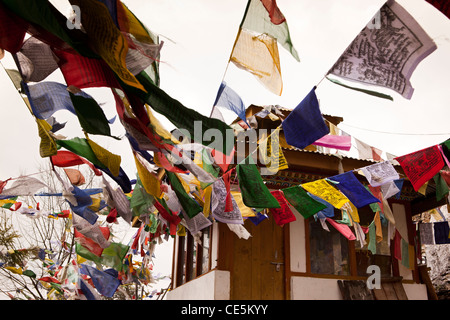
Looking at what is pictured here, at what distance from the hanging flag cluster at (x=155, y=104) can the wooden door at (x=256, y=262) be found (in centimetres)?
200

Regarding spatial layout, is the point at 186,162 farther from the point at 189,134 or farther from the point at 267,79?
the point at 267,79

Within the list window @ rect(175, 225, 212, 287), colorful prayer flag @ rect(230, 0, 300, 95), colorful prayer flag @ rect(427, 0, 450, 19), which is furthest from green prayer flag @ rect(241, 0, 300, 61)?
window @ rect(175, 225, 212, 287)

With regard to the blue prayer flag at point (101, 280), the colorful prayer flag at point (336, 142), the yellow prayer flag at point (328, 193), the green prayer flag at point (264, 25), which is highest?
the green prayer flag at point (264, 25)

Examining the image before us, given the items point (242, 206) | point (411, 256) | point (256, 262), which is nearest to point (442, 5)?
point (242, 206)

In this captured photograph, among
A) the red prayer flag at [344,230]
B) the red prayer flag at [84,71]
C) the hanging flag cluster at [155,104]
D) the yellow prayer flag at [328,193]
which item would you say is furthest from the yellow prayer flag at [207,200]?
the red prayer flag at [344,230]

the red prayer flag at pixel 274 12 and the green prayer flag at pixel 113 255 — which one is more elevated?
the red prayer flag at pixel 274 12

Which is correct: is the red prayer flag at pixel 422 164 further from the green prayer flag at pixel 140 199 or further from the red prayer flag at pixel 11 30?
the red prayer flag at pixel 11 30

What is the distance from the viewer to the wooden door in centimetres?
778

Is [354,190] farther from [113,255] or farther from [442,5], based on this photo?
[113,255]

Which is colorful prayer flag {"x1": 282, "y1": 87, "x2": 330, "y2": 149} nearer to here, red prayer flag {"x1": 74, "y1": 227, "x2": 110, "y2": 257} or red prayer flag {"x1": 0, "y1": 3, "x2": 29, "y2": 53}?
red prayer flag {"x1": 0, "y1": 3, "x2": 29, "y2": 53}

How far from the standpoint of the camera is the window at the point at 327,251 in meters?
8.47

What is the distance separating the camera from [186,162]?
385 centimetres

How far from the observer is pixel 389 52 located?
3.23 metres
